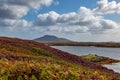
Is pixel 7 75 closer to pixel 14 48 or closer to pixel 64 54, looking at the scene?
pixel 14 48

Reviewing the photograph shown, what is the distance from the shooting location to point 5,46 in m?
37.9

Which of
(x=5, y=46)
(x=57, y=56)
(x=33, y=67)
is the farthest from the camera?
(x=57, y=56)

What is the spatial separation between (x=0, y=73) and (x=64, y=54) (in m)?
32.3

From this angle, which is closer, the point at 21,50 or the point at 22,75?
the point at 22,75

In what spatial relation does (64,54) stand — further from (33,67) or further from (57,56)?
(33,67)

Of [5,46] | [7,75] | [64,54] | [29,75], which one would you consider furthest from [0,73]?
[64,54]

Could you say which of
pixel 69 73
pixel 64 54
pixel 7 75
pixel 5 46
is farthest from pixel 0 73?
pixel 64 54

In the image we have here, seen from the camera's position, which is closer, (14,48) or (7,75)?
(7,75)

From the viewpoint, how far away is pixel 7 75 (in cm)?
1181

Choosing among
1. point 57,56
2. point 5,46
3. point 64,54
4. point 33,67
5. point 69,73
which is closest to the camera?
point 69,73

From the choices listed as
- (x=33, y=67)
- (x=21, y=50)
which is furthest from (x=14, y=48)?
(x=33, y=67)

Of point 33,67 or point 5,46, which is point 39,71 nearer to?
point 33,67

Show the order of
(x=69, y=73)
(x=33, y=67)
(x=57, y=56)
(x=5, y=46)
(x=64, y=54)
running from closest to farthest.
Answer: (x=69, y=73)
(x=33, y=67)
(x=5, y=46)
(x=57, y=56)
(x=64, y=54)

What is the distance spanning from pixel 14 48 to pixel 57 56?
615cm
